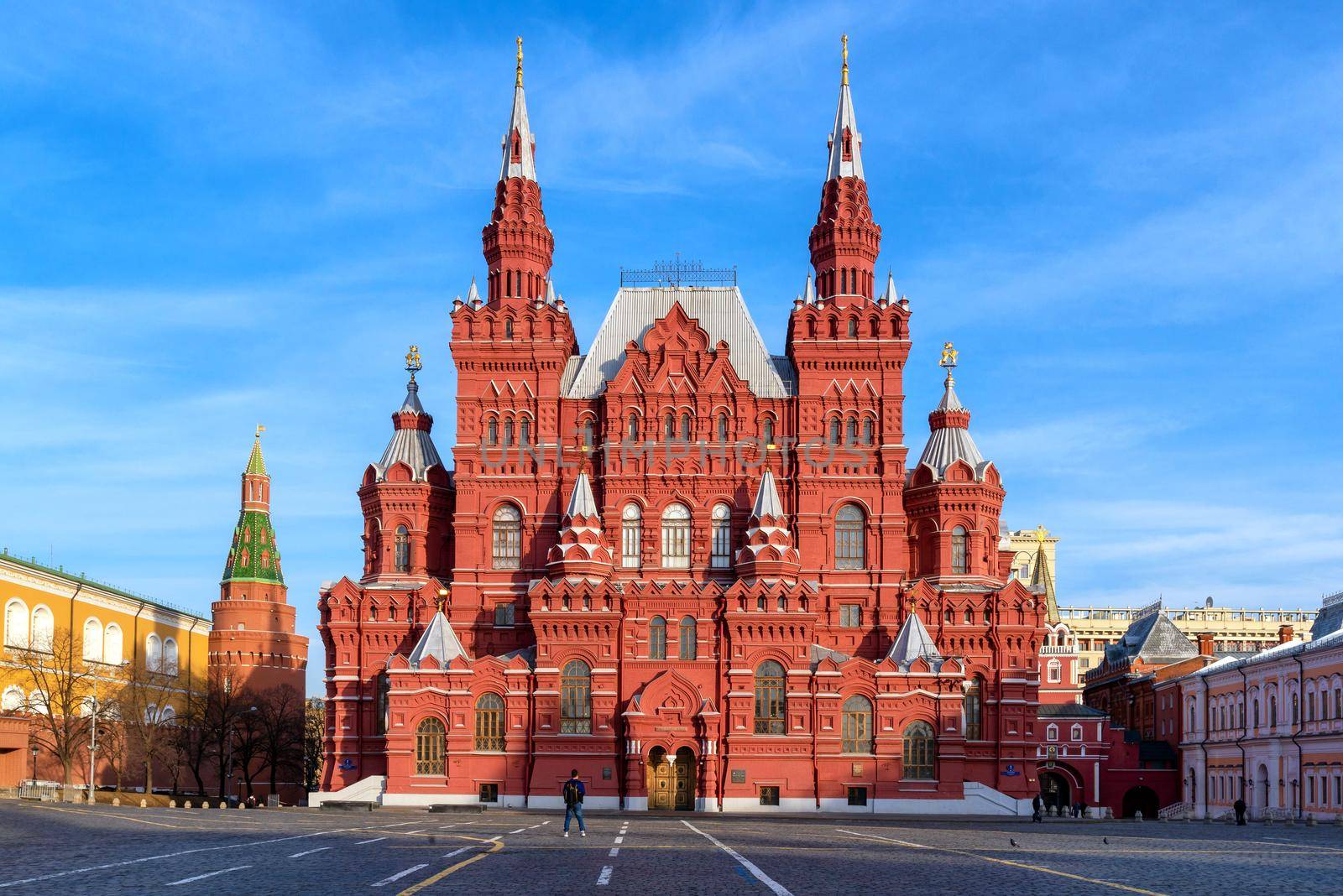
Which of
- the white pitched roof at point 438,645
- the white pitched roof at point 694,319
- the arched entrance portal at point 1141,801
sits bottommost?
the arched entrance portal at point 1141,801

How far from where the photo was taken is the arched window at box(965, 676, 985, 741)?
69.2 metres

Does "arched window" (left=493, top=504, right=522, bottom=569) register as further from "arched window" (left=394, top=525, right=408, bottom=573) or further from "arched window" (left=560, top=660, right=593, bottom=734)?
"arched window" (left=560, top=660, right=593, bottom=734)

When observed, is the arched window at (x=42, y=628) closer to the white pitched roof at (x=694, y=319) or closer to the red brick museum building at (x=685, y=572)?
the red brick museum building at (x=685, y=572)

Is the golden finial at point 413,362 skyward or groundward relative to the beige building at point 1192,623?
skyward

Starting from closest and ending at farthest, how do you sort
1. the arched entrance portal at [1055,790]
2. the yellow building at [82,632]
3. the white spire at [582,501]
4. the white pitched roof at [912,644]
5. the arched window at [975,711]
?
the white pitched roof at [912,644] < the white spire at [582,501] < the arched window at [975,711] < the yellow building at [82,632] < the arched entrance portal at [1055,790]

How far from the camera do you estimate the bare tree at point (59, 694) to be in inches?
3054

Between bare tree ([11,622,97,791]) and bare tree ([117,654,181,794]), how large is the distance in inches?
102

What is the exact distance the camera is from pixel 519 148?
258ft

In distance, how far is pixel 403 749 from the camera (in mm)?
65812

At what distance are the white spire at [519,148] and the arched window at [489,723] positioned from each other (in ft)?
93.3

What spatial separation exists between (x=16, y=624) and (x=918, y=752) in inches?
2158

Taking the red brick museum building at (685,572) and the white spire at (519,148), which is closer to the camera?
the red brick museum building at (685,572)

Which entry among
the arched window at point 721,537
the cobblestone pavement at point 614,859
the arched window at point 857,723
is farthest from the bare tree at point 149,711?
the cobblestone pavement at point 614,859

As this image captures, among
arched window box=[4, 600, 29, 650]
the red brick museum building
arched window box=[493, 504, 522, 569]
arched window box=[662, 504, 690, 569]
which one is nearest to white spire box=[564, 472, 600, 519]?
the red brick museum building
